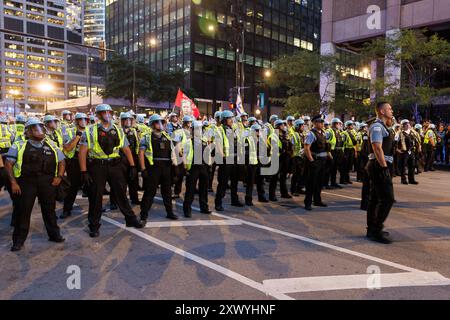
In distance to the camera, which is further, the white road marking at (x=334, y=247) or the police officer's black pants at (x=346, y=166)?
the police officer's black pants at (x=346, y=166)

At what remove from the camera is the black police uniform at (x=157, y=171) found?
7098mm

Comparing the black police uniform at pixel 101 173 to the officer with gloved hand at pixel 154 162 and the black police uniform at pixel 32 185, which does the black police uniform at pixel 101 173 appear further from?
the officer with gloved hand at pixel 154 162

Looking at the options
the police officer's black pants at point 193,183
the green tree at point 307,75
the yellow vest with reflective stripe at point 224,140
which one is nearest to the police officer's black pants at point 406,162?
the yellow vest with reflective stripe at point 224,140

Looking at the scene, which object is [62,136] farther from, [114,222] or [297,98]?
[297,98]

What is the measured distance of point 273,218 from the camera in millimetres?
7668

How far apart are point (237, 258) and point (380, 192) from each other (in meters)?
2.51

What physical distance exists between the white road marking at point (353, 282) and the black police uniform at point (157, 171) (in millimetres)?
3263

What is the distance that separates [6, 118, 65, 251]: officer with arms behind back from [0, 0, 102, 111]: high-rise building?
134m

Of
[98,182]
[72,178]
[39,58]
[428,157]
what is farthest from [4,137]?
[39,58]

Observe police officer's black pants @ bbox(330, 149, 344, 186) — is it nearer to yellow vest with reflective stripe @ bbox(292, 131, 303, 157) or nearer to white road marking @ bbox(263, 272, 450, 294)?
yellow vest with reflective stripe @ bbox(292, 131, 303, 157)

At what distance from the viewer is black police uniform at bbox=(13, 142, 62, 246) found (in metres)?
5.62

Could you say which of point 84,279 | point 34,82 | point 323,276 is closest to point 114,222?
point 84,279

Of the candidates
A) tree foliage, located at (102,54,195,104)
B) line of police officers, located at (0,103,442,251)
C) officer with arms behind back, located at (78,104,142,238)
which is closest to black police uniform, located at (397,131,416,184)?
line of police officers, located at (0,103,442,251)
